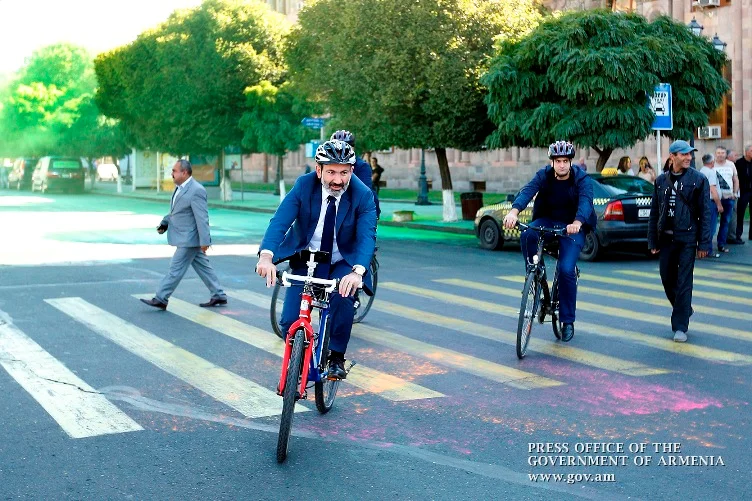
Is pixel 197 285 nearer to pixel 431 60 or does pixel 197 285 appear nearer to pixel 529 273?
pixel 529 273

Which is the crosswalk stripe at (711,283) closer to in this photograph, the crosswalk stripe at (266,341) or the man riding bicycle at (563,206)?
the man riding bicycle at (563,206)

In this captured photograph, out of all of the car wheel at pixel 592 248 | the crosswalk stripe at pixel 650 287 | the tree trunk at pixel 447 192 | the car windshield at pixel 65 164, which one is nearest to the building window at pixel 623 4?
the tree trunk at pixel 447 192

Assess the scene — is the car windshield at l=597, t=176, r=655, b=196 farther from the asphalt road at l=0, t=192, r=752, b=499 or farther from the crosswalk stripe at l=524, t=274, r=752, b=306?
the asphalt road at l=0, t=192, r=752, b=499

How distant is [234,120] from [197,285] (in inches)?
1133

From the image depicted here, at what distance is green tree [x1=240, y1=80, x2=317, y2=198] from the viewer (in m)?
39.7

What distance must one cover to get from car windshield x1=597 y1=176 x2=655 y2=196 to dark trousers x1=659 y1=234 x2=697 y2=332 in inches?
308

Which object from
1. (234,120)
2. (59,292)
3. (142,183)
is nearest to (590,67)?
(59,292)

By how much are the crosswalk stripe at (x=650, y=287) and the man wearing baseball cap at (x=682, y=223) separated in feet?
9.19

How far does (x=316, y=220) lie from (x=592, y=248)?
39.5ft

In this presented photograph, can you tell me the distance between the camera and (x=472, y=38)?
2661 cm

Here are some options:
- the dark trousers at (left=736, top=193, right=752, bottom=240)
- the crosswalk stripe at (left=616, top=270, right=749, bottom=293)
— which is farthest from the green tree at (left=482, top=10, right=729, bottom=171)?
the crosswalk stripe at (left=616, top=270, right=749, bottom=293)

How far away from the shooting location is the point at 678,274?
10000 mm

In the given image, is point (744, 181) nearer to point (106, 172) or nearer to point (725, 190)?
point (725, 190)

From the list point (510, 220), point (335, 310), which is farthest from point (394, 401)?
point (510, 220)
